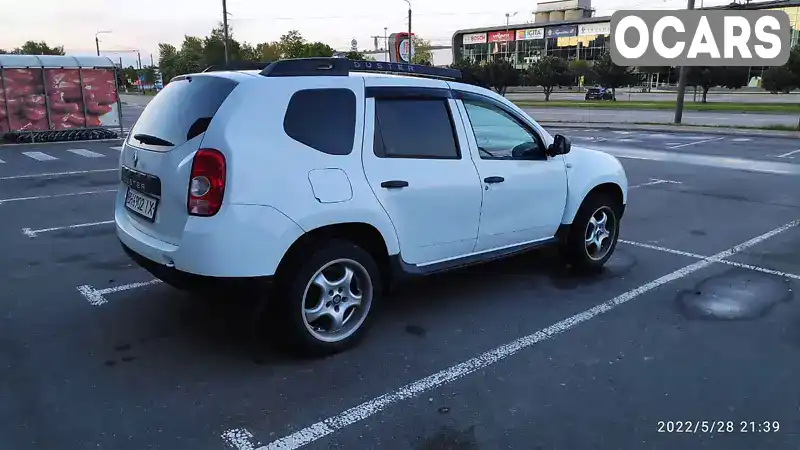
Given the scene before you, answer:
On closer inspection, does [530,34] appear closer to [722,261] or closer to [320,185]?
[722,261]

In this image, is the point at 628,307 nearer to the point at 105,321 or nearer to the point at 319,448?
the point at 319,448

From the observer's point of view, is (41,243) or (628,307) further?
(41,243)

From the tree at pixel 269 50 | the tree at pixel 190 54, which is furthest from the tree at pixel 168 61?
the tree at pixel 269 50

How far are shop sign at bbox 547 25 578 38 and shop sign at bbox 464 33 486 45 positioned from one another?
12.8 m

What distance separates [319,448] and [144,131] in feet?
8.15

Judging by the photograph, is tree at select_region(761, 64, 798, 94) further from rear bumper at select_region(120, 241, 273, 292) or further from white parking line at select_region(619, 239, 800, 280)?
rear bumper at select_region(120, 241, 273, 292)

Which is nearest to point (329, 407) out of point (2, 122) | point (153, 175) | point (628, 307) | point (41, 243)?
point (153, 175)

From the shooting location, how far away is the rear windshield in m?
3.72

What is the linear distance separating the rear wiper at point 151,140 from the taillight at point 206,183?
41cm

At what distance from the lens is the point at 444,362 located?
3.96 meters

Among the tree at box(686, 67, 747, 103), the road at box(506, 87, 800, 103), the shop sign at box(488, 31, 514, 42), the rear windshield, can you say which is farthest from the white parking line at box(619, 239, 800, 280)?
the shop sign at box(488, 31, 514, 42)

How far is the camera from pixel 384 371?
12.6 ft

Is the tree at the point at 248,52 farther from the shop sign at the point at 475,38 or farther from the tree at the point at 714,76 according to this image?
the shop sign at the point at 475,38

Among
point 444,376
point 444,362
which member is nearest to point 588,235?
point 444,362
